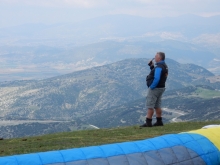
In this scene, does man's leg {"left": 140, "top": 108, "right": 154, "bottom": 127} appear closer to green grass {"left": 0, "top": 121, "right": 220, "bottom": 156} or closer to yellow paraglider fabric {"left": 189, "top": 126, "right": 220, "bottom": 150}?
green grass {"left": 0, "top": 121, "right": 220, "bottom": 156}

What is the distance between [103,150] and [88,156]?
0.50 m

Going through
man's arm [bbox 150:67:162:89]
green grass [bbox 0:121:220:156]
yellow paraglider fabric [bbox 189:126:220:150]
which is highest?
man's arm [bbox 150:67:162:89]

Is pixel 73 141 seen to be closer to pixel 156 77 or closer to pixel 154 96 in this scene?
pixel 154 96

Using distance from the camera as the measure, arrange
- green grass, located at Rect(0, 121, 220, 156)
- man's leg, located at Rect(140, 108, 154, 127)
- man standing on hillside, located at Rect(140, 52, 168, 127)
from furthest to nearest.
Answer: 1. man's leg, located at Rect(140, 108, 154, 127)
2. man standing on hillside, located at Rect(140, 52, 168, 127)
3. green grass, located at Rect(0, 121, 220, 156)

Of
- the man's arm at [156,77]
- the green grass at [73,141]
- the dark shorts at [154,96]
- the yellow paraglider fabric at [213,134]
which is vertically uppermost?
the man's arm at [156,77]

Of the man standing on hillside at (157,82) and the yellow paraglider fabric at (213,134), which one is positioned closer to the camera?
the yellow paraglider fabric at (213,134)

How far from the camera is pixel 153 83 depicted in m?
18.2

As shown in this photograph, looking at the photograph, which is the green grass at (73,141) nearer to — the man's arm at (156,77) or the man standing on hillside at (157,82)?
the man standing on hillside at (157,82)

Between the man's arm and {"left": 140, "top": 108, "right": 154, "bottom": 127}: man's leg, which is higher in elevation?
the man's arm

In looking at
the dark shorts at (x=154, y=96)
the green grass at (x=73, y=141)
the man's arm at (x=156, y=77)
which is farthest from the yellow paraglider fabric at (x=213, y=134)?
the dark shorts at (x=154, y=96)

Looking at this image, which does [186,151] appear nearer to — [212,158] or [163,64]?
[212,158]

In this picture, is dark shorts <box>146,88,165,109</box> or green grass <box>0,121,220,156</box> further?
dark shorts <box>146,88,165,109</box>

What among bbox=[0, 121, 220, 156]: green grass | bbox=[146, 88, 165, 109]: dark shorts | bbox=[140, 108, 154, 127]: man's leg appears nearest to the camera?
bbox=[0, 121, 220, 156]: green grass

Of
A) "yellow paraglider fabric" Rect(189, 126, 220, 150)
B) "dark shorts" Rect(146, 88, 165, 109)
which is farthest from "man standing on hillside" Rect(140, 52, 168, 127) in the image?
"yellow paraglider fabric" Rect(189, 126, 220, 150)
